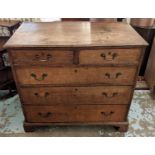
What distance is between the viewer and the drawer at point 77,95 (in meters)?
1.43

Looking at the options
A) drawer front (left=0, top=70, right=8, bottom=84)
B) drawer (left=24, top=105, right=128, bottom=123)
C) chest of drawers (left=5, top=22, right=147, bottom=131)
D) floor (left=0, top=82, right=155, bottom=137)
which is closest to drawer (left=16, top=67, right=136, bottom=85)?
chest of drawers (left=5, top=22, right=147, bottom=131)

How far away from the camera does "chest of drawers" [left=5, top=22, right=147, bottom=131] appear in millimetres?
1229

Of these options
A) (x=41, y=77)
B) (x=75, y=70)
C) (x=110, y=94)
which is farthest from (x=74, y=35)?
(x=110, y=94)

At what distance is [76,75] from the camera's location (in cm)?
135

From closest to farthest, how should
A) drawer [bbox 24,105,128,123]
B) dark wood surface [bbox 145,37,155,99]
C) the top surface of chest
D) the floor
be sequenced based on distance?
the top surface of chest < drawer [bbox 24,105,128,123] < the floor < dark wood surface [bbox 145,37,155,99]

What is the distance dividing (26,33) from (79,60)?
0.48 metres

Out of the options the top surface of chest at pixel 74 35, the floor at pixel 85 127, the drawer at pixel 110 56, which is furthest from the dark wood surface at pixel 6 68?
the drawer at pixel 110 56

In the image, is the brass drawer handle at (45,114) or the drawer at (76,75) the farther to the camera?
the brass drawer handle at (45,114)

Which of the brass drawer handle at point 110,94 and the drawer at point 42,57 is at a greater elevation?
the drawer at point 42,57

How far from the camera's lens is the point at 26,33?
1379 mm

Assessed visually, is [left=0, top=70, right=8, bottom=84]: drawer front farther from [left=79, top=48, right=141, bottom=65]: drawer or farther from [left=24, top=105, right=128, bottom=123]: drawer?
[left=79, top=48, right=141, bottom=65]: drawer

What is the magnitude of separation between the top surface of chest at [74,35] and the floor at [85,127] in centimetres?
93

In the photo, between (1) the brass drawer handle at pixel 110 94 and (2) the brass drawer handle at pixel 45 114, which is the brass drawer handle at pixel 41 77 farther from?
(1) the brass drawer handle at pixel 110 94

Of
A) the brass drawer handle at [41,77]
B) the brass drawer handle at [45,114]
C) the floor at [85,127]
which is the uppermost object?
the brass drawer handle at [41,77]
